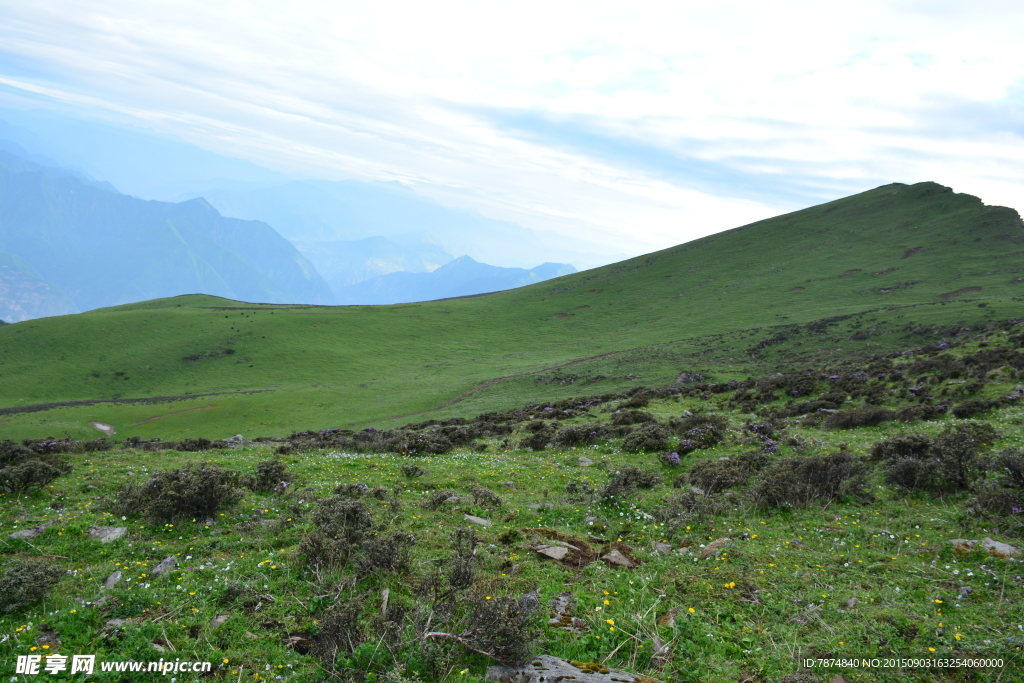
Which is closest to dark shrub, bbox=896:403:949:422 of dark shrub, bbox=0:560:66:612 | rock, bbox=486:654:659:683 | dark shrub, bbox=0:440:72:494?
rock, bbox=486:654:659:683

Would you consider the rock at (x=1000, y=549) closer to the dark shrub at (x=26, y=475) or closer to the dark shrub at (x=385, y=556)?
the dark shrub at (x=385, y=556)

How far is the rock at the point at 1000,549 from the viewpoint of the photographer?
Result: 10.3 meters

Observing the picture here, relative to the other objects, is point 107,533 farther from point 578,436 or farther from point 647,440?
point 647,440

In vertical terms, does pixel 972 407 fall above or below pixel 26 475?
above

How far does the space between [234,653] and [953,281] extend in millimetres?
108658

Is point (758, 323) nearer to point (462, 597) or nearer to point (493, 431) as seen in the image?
point (493, 431)

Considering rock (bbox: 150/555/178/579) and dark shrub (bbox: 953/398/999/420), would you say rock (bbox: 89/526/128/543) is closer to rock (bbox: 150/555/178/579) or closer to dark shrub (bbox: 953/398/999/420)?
rock (bbox: 150/555/178/579)

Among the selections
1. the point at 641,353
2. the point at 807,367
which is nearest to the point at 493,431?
the point at 807,367

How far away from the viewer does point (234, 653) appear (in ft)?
25.8

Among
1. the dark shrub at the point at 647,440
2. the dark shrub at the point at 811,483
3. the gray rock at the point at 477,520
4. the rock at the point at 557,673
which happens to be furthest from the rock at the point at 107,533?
the dark shrub at the point at 647,440

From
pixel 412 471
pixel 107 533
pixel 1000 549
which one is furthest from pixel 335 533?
pixel 1000 549

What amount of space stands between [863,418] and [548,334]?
7946 cm

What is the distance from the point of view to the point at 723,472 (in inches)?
650

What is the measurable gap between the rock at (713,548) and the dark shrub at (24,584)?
13.2 metres
